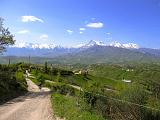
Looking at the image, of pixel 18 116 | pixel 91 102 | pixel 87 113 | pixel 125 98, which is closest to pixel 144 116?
pixel 125 98

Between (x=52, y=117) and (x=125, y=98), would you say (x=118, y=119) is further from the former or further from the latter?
(x=52, y=117)

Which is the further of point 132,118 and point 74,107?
point 74,107

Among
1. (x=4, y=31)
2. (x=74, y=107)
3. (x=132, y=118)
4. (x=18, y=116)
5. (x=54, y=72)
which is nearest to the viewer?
(x=132, y=118)

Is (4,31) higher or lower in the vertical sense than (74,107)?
higher

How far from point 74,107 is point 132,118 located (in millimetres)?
7087

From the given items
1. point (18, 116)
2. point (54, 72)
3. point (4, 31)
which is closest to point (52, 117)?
point (18, 116)

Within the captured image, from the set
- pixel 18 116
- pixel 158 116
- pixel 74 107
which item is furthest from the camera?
pixel 74 107

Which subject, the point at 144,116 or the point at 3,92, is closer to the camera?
the point at 144,116

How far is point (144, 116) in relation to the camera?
23594mm

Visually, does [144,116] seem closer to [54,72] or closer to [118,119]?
[118,119]

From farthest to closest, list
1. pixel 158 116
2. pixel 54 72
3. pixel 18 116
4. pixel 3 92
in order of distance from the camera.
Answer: pixel 54 72, pixel 3 92, pixel 18 116, pixel 158 116

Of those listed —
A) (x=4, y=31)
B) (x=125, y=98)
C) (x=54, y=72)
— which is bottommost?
(x=54, y=72)

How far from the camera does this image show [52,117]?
1086 inches

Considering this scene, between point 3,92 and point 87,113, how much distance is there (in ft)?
71.9
